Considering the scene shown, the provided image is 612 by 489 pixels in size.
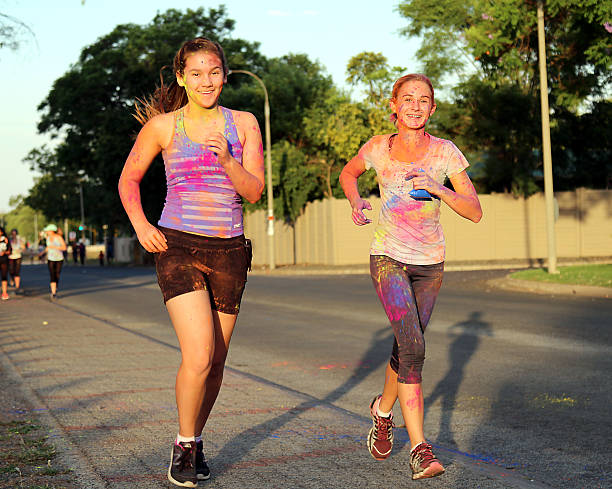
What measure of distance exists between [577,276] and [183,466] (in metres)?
16.7

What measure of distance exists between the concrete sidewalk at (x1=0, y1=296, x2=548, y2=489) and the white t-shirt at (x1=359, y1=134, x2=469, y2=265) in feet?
3.61

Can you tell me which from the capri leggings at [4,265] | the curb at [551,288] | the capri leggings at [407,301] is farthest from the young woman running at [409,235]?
the capri leggings at [4,265]

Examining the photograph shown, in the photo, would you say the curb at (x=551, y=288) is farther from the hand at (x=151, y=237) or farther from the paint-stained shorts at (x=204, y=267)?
the hand at (x=151, y=237)

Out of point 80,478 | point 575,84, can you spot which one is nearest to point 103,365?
point 80,478

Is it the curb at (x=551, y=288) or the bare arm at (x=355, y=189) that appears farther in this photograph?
the curb at (x=551, y=288)

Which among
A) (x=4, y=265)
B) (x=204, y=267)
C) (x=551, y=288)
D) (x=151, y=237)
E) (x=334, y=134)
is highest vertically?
(x=334, y=134)

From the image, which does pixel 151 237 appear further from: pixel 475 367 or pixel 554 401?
pixel 475 367

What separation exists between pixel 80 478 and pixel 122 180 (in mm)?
1452

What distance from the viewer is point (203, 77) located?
4.04m

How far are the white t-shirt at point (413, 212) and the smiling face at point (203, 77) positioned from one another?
104 centimetres

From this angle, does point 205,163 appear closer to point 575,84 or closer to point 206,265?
point 206,265

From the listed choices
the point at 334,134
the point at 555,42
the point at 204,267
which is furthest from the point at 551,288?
the point at 334,134

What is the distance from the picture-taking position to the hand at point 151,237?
3930 mm

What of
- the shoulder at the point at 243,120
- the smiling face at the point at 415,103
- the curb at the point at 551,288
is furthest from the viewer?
the curb at the point at 551,288
